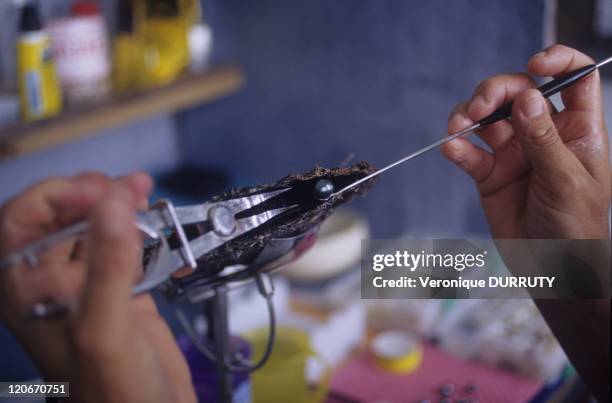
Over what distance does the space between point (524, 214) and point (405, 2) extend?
2.85 ft

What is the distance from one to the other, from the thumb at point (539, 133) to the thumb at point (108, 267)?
0.43 metres

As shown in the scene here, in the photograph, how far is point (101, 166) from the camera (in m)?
1.67

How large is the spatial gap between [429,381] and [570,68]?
64 cm

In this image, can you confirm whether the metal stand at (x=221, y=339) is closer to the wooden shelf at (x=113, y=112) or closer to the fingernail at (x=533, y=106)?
the fingernail at (x=533, y=106)

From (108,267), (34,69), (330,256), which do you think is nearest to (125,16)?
(34,69)

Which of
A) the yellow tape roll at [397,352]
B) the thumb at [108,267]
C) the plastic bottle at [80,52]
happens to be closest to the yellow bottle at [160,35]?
the plastic bottle at [80,52]

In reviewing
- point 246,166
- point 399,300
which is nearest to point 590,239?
point 399,300

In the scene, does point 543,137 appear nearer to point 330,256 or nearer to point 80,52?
point 330,256

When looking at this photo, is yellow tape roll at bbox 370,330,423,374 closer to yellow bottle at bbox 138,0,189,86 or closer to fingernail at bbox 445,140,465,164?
fingernail at bbox 445,140,465,164

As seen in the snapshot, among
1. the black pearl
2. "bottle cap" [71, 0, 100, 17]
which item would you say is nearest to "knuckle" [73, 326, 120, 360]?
the black pearl

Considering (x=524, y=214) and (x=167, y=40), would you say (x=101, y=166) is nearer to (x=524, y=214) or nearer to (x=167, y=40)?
(x=167, y=40)

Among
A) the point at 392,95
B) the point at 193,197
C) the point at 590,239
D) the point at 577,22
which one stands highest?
the point at 577,22

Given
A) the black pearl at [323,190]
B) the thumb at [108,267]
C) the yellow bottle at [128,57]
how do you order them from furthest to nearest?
the yellow bottle at [128,57] → the black pearl at [323,190] → the thumb at [108,267]

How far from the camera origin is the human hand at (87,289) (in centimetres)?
40
